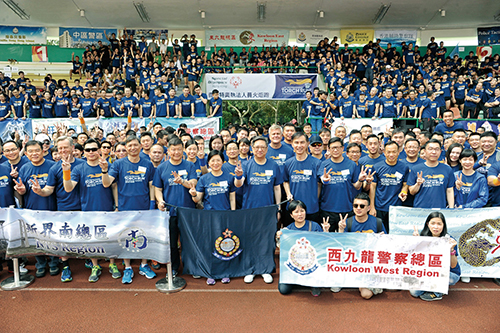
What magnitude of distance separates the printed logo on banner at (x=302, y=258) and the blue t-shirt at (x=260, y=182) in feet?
2.86

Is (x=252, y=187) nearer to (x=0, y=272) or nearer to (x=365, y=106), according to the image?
(x=0, y=272)

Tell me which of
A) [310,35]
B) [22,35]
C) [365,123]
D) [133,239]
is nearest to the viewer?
[133,239]

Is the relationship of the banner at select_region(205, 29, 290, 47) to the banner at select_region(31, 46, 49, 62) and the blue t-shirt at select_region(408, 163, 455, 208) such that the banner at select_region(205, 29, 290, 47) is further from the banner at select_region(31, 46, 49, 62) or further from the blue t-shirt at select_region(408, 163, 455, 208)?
the blue t-shirt at select_region(408, 163, 455, 208)

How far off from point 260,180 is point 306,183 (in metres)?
0.69

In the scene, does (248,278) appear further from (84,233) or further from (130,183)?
(84,233)

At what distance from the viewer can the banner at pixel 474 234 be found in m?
4.41

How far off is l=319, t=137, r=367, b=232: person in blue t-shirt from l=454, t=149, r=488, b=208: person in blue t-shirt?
5.12 ft

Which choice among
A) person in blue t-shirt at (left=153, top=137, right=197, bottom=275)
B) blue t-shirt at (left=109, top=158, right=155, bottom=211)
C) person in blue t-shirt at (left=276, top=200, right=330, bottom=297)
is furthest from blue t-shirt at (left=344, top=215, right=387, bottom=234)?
blue t-shirt at (left=109, top=158, right=155, bottom=211)

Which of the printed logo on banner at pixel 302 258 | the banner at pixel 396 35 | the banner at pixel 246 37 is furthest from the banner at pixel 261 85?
the printed logo on banner at pixel 302 258

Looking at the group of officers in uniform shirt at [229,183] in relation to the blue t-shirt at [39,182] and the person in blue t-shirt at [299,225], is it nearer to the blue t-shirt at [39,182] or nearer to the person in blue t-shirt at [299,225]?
the blue t-shirt at [39,182]

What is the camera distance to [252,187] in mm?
4668

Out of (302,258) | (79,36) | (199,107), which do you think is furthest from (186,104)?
(79,36)

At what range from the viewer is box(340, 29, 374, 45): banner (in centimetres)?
2127

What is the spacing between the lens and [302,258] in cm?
403
